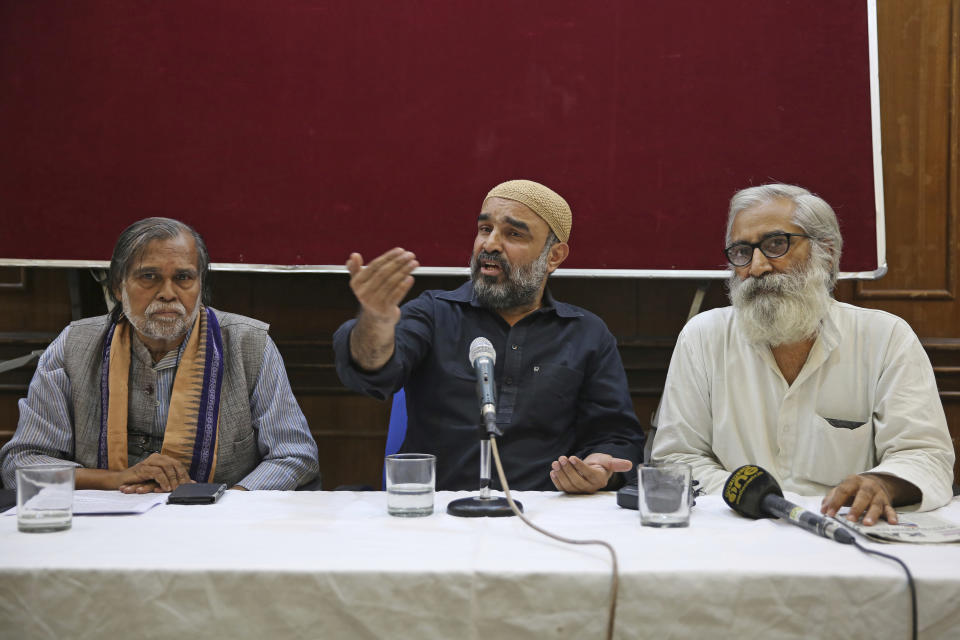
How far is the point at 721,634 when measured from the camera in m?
1.16

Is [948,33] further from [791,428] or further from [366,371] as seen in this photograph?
[366,371]

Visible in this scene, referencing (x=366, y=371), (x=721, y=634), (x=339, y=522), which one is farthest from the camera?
(x=366, y=371)

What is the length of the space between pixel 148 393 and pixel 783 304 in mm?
1980

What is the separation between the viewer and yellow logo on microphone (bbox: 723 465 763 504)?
1574mm

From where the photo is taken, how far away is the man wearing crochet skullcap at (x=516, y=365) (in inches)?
96.2

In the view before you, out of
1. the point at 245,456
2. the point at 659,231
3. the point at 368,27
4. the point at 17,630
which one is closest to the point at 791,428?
the point at 659,231

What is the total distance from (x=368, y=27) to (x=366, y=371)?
5.64 feet

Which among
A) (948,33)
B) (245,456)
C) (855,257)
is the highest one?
(948,33)

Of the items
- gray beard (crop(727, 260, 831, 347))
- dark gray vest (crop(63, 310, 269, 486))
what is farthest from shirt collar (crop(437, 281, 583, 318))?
dark gray vest (crop(63, 310, 269, 486))

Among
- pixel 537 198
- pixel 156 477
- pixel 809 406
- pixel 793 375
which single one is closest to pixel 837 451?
pixel 809 406

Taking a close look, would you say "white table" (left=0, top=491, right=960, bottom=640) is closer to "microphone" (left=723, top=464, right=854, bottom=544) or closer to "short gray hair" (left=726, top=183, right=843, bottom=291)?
"microphone" (left=723, top=464, right=854, bottom=544)

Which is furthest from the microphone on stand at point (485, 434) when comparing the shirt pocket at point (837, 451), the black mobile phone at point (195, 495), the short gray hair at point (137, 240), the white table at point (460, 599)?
the short gray hair at point (137, 240)

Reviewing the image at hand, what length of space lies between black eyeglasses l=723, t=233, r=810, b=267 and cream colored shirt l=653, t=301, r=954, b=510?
0.21m

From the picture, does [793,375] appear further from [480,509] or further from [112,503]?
[112,503]
